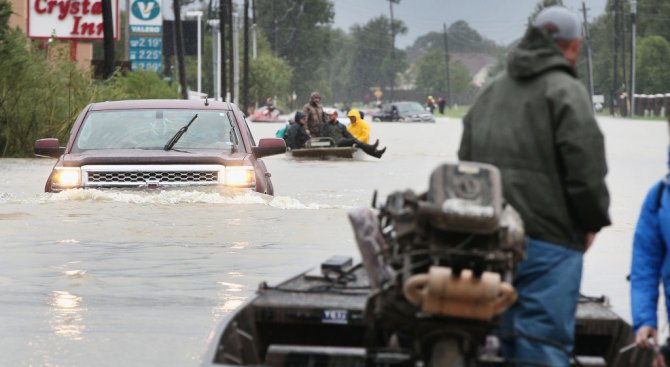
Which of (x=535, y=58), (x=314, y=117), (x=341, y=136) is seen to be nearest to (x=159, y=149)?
(x=535, y=58)

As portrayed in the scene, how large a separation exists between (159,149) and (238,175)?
98 centimetres

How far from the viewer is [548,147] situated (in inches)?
227

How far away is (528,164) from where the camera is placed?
5809 mm

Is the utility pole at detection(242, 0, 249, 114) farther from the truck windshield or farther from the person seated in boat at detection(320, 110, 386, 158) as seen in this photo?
the truck windshield

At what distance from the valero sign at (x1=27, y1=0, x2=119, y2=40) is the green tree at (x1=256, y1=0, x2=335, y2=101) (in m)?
117

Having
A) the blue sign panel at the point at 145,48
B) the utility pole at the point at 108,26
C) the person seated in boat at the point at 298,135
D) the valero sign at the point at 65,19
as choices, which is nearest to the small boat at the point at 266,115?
the blue sign panel at the point at 145,48

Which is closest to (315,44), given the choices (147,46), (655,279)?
(147,46)

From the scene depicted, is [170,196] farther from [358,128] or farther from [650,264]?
[358,128]

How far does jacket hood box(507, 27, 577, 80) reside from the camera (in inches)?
229

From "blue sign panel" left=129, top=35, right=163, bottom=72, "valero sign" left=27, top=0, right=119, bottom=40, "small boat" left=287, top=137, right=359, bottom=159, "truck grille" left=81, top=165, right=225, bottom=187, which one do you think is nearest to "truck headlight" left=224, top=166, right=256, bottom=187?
"truck grille" left=81, top=165, right=225, bottom=187

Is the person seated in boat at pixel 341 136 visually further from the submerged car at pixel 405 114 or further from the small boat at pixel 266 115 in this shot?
the submerged car at pixel 405 114

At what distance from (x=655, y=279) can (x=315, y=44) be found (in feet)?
557

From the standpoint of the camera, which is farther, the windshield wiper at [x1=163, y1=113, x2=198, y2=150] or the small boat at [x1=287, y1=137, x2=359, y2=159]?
the small boat at [x1=287, y1=137, x2=359, y2=159]

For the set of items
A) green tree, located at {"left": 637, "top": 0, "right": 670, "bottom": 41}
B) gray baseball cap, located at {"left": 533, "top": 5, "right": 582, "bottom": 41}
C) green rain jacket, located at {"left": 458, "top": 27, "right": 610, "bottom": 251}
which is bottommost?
green rain jacket, located at {"left": 458, "top": 27, "right": 610, "bottom": 251}
